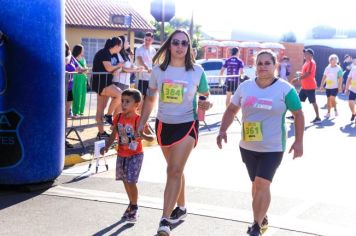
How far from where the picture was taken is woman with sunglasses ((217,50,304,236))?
4.95 m

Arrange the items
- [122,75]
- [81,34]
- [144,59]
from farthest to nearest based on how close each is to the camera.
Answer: [81,34]
[144,59]
[122,75]

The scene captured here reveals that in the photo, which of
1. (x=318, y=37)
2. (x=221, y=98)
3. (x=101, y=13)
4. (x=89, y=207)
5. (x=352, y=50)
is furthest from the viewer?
(x=318, y=37)

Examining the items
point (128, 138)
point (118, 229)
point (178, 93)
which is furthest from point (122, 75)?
point (118, 229)

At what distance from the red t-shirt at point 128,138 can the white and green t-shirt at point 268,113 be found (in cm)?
121

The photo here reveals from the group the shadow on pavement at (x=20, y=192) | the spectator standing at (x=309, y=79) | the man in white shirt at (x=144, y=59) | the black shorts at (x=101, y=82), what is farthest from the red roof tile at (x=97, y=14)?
→ the shadow on pavement at (x=20, y=192)

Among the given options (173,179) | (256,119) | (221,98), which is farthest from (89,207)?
(221,98)

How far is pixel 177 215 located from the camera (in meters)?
5.58

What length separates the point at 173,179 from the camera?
5117mm

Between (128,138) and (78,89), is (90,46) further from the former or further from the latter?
(128,138)

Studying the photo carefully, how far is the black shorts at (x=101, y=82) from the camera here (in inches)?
398

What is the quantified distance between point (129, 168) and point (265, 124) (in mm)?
1522

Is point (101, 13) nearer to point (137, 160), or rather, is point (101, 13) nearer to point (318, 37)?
point (137, 160)

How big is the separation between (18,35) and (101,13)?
86.2 feet

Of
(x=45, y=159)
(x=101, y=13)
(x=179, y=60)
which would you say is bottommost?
(x=45, y=159)
